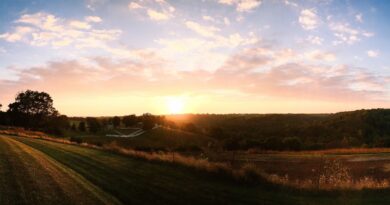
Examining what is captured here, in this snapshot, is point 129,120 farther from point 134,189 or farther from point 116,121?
point 134,189

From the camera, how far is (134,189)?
1647 cm

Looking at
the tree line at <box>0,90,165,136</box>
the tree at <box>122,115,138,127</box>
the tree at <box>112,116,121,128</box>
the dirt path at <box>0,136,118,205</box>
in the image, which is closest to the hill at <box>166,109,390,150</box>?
the tree at <box>122,115,138,127</box>

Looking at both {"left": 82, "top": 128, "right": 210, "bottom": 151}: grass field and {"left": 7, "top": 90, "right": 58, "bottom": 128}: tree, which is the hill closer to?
{"left": 82, "top": 128, "right": 210, "bottom": 151}: grass field

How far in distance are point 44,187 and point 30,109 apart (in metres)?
115

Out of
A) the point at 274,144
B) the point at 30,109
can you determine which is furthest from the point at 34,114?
the point at 274,144

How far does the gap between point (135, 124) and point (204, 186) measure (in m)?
127

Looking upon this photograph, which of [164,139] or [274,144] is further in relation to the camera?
[164,139]

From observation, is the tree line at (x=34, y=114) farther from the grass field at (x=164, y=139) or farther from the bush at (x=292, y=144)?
the bush at (x=292, y=144)

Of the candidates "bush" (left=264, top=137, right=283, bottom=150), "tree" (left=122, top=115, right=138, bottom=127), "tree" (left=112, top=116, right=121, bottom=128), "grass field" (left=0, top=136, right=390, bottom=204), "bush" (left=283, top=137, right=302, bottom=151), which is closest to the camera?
"grass field" (left=0, top=136, right=390, bottom=204)

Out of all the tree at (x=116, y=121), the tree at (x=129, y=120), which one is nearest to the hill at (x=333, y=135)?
the tree at (x=129, y=120)

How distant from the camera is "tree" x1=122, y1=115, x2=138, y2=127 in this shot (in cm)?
14525

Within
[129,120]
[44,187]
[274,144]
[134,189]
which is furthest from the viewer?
[129,120]

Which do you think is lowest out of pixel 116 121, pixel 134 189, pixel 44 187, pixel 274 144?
pixel 274 144

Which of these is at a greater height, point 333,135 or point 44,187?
point 44,187
